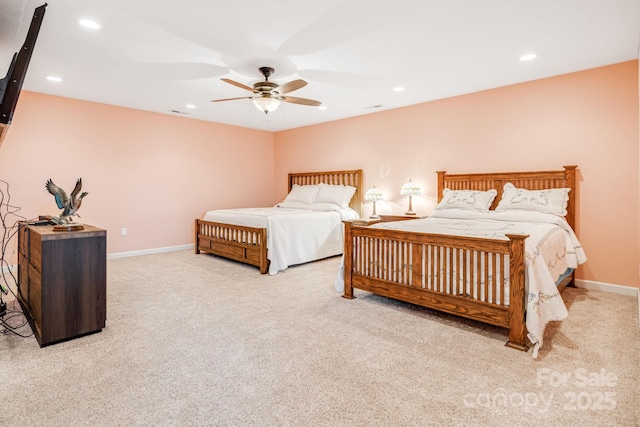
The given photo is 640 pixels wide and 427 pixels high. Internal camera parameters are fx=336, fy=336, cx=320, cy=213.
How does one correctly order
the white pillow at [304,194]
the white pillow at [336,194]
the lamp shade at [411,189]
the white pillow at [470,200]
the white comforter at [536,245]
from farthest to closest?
the white pillow at [304,194], the white pillow at [336,194], the lamp shade at [411,189], the white pillow at [470,200], the white comforter at [536,245]

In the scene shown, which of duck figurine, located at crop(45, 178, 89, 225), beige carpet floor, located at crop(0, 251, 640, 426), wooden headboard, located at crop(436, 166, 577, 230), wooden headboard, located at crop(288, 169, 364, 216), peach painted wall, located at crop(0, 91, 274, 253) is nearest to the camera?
beige carpet floor, located at crop(0, 251, 640, 426)

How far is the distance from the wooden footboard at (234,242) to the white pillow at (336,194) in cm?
156

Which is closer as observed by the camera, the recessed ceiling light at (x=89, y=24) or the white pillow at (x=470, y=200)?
the recessed ceiling light at (x=89, y=24)

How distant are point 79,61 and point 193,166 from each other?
8.84ft

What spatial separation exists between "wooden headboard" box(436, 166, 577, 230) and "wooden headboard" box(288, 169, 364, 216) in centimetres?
142

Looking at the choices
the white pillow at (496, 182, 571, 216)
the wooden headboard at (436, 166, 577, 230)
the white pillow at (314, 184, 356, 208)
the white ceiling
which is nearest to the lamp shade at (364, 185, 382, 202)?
the white pillow at (314, 184, 356, 208)

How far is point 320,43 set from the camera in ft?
9.36

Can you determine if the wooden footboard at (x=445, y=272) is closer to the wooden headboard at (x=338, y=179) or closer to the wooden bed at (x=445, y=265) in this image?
the wooden bed at (x=445, y=265)

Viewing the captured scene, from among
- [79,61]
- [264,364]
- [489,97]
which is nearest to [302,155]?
[489,97]

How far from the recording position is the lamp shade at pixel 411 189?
15.5 feet

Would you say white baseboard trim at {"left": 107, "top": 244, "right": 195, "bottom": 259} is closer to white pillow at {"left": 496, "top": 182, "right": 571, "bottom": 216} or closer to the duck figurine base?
the duck figurine base

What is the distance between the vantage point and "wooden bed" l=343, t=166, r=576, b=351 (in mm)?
2207

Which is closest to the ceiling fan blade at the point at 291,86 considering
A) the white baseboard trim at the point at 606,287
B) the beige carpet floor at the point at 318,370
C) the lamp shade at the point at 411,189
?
the beige carpet floor at the point at 318,370

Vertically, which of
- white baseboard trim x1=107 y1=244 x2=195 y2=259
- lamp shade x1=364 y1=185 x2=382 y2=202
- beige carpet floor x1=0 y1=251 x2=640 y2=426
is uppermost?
lamp shade x1=364 y1=185 x2=382 y2=202
